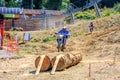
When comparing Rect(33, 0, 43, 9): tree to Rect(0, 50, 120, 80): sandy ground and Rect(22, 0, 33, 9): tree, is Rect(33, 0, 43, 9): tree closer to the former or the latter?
Rect(22, 0, 33, 9): tree

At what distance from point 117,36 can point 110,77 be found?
35.4 ft

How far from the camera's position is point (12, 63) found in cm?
1720

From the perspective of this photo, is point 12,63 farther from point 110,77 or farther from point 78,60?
point 110,77

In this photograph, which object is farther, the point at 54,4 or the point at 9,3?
the point at 54,4


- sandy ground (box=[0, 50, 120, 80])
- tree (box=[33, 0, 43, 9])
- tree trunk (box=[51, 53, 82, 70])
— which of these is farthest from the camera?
tree (box=[33, 0, 43, 9])

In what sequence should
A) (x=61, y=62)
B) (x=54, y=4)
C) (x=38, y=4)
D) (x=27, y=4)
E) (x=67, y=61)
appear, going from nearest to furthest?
(x=61, y=62) < (x=67, y=61) < (x=54, y=4) < (x=27, y=4) < (x=38, y=4)

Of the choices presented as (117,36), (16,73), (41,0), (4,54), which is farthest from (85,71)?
(41,0)

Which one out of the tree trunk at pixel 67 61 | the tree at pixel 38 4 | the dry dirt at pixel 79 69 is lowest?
the tree at pixel 38 4

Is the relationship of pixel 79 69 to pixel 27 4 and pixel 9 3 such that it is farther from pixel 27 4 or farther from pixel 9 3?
pixel 27 4

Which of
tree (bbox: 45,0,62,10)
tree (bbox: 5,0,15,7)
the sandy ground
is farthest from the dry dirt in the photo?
tree (bbox: 5,0,15,7)

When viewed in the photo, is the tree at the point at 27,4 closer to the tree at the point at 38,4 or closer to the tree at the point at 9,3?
the tree at the point at 38,4

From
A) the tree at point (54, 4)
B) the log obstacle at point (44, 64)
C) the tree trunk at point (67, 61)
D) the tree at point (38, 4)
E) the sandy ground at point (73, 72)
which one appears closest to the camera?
the sandy ground at point (73, 72)

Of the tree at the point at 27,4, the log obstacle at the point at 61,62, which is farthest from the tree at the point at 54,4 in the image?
the log obstacle at the point at 61,62

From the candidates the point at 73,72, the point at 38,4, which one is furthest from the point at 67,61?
the point at 38,4
